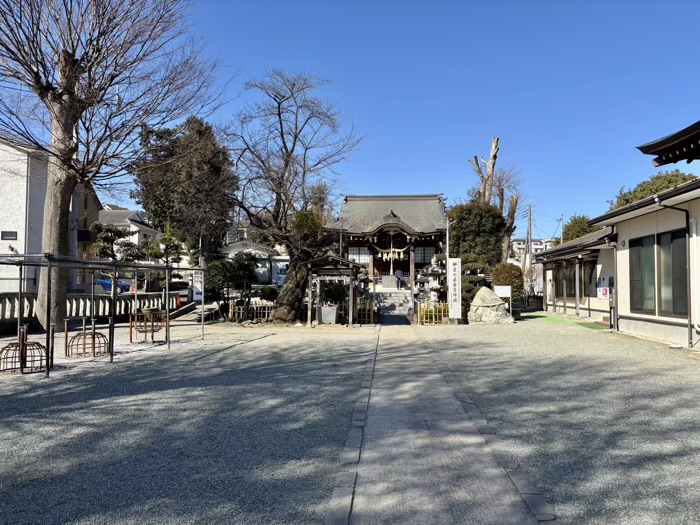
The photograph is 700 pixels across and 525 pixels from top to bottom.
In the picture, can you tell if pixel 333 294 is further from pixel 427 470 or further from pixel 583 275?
pixel 427 470

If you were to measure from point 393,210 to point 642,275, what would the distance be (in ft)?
79.5

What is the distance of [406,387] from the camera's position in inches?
291

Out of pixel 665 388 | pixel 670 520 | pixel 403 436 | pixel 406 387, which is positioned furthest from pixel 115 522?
pixel 665 388

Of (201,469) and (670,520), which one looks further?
(201,469)

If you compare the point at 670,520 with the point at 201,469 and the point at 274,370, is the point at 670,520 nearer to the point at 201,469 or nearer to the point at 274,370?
the point at 201,469

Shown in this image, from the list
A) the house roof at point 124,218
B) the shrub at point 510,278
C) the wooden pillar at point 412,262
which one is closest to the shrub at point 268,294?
the shrub at point 510,278

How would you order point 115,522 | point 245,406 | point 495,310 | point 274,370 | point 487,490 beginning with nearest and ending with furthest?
1. point 115,522
2. point 487,490
3. point 245,406
4. point 274,370
5. point 495,310

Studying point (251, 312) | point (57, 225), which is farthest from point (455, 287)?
point (57, 225)

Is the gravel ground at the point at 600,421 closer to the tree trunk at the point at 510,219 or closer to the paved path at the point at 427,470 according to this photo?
the paved path at the point at 427,470

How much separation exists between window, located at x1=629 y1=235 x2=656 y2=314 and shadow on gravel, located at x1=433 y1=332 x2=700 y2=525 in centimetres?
301

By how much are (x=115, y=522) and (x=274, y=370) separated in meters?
5.64

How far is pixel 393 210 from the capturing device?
3656cm

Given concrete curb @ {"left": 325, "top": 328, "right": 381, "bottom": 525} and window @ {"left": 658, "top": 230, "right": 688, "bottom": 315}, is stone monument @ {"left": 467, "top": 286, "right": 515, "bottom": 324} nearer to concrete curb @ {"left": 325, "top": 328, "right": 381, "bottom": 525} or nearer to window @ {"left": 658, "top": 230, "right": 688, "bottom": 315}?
window @ {"left": 658, "top": 230, "right": 688, "bottom": 315}

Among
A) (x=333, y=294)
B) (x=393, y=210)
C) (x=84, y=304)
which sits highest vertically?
(x=393, y=210)
